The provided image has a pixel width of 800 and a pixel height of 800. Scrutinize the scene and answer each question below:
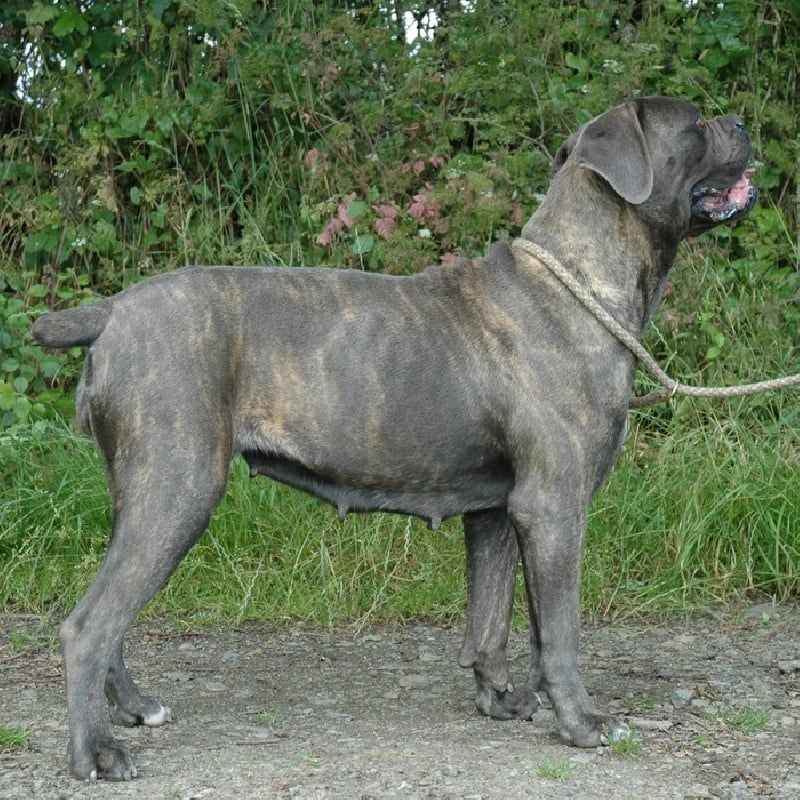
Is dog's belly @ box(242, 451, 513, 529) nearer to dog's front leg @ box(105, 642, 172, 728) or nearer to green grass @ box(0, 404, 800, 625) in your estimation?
dog's front leg @ box(105, 642, 172, 728)

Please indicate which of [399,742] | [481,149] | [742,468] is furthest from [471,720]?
[481,149]

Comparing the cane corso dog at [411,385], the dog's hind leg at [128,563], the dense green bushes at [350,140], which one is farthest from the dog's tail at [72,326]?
the dense green bushes at [350,140]

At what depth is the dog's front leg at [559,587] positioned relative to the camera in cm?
412

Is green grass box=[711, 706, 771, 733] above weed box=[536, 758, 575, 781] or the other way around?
the other way around

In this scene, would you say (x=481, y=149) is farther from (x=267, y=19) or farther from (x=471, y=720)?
(x=471, y=720)

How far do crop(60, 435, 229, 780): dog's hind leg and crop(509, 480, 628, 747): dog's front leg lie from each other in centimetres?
96

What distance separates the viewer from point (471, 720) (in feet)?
→ 14.8

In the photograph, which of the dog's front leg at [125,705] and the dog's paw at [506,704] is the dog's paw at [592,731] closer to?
the dog's paw at [506,704]

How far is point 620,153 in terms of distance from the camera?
4.20m

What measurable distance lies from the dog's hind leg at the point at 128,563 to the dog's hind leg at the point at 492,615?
40.9 inches

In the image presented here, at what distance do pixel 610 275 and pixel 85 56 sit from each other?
4.88 metres

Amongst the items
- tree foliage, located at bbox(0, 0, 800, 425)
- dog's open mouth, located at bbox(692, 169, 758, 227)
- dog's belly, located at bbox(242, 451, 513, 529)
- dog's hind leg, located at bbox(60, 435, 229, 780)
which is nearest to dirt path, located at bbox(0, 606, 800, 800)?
dog's hind leg, located at bbox(60, 435, 229, 780)

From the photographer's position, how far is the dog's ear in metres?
4.16

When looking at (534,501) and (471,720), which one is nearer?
(534,501)
